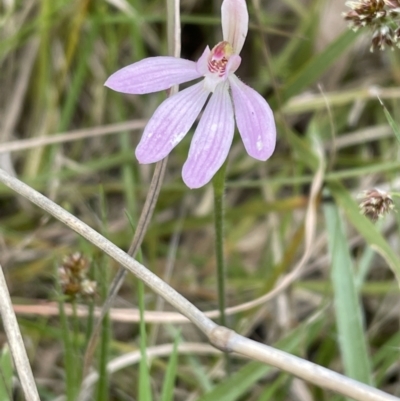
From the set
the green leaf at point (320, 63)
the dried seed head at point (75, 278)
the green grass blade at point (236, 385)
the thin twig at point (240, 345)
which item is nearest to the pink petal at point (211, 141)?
the thin twig at point (240, 345)

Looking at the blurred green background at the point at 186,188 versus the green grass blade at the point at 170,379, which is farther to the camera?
the blurred green background at the point at 186,188

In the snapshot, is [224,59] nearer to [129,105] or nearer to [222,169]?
[222,169]

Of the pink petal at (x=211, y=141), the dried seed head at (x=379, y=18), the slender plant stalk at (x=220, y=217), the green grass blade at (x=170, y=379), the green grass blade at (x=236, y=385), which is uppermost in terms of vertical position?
the dried seed head at (x=379, y=18)

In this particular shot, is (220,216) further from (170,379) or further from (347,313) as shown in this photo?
(347,313)

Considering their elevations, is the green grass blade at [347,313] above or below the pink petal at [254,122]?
below

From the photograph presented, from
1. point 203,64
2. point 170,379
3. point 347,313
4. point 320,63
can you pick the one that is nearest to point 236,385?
point 170,379

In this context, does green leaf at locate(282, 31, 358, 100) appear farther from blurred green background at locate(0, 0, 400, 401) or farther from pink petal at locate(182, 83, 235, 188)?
pink petal at locate(182, 83, 235, 188)

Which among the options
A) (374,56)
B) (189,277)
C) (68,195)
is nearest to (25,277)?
(68,195)

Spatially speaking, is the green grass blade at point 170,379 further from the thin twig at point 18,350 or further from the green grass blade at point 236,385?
the thin twig at point 18,350
